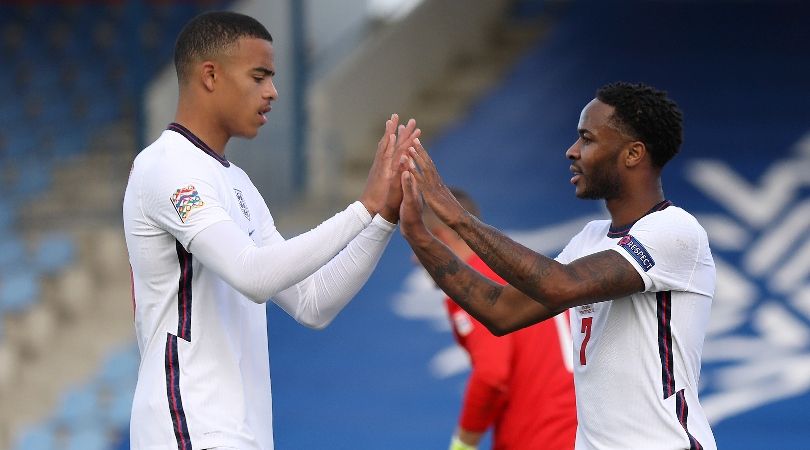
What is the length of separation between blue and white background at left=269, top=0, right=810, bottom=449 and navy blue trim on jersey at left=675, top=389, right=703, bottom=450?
476cm

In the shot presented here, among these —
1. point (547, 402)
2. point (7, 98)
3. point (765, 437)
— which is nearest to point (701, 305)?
point (547, 402)

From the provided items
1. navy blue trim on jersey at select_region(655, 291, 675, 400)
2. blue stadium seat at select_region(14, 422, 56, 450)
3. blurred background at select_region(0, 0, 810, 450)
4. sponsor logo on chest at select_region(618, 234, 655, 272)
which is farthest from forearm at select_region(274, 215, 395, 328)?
blue stadium seat at select_region(14, 422, 56, 450)

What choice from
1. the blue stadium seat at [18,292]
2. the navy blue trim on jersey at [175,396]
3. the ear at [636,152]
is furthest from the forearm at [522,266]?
the blue stadium seat at [18,292]

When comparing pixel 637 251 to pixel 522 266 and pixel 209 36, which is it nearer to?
pixel 522 266

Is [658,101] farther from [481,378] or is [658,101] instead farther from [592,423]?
[481,378]

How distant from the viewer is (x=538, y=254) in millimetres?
3348

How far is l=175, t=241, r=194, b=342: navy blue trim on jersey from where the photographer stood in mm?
3256

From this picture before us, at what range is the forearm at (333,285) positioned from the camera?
3613mm

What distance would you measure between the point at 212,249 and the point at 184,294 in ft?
0.60

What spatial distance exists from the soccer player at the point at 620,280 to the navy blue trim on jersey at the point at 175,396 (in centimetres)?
76

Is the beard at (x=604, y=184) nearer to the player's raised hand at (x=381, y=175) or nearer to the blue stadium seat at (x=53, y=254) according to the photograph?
the player's raised hand at (x=381, y=175)

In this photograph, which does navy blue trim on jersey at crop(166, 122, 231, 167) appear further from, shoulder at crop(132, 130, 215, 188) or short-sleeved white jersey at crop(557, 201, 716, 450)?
short-sleeved white jersey at crop(557, 201, 716, 450)

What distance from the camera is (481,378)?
4.69m

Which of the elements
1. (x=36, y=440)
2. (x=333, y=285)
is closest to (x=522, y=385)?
(x=333, y=285)
